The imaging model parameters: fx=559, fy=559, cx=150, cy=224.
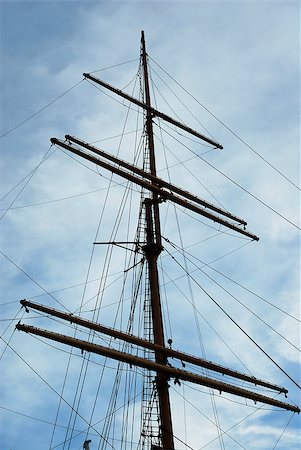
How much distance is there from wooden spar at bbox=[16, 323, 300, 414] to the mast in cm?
59

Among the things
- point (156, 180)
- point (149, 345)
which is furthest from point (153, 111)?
point (149, 345)

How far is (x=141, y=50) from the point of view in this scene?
28125 mm

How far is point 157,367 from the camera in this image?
17375mm

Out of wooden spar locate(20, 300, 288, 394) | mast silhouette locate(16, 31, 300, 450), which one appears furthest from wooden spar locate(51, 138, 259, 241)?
wooden spar locate(20, 300, 288, 394)

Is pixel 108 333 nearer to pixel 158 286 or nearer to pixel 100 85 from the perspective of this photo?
pixel 158 286

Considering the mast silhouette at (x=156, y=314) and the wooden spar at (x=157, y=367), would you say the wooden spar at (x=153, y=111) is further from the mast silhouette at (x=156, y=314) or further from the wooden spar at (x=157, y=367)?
the wooden spar at (x=157, y=367)

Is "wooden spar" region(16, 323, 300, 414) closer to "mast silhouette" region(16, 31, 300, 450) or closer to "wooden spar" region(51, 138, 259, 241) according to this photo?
"mast silhouette" region(16, 31, 300, 450)

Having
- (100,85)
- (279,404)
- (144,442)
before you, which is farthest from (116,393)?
(100,85)

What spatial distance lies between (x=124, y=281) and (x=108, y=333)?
4381 mm

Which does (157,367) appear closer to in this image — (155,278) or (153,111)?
(155,278)

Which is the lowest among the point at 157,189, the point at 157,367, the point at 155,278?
the point at 157,367

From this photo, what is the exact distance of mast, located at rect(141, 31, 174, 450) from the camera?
16844 millimetres

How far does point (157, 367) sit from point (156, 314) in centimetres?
244

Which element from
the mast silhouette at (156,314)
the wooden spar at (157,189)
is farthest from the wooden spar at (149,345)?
the wooden spar at (157,189)
